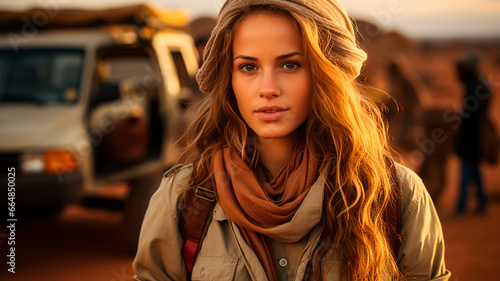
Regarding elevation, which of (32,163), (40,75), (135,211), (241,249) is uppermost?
(40,75)

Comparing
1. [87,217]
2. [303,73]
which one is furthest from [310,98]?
[87,217]

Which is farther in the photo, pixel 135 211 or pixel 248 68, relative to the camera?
pixel 135 211

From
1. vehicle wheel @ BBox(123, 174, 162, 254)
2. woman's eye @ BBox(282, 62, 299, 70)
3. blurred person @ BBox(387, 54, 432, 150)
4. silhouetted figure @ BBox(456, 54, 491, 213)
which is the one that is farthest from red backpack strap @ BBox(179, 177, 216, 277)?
blurred person @ BBox(387, 54, 432, 150)

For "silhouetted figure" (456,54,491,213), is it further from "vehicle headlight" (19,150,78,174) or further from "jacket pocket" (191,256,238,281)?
"jacket pocket" (191,256,238,281)

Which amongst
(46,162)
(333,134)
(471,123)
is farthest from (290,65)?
(471,123)

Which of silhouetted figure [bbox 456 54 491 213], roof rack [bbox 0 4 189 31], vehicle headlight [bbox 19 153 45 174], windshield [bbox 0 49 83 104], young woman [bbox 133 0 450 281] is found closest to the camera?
young woman [bbox 133 0 450 281]

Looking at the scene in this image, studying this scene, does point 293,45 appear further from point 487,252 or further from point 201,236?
point 487,252

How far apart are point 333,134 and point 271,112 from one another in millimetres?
250

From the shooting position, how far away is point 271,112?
1787mm

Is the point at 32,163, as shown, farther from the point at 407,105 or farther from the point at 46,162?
the point at 407,105

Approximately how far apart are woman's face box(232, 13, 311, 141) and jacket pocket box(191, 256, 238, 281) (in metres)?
0.48

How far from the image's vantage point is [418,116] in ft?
31.0

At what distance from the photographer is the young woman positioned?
68.1 inches

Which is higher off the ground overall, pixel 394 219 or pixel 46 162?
pixel 394 219
